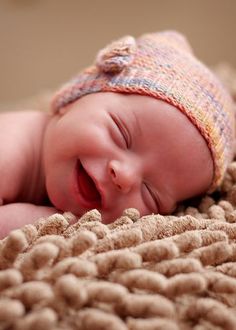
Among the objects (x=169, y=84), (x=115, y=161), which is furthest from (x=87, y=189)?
(x=169, y=84)

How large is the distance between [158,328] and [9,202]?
47 centimetres

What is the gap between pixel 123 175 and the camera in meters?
0.77

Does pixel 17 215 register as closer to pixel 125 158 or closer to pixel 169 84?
pixel 125 158

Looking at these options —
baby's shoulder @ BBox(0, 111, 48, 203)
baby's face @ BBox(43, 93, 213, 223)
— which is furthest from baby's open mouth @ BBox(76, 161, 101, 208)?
baby's shoulder @ BBox(0, 111, 48, 203)

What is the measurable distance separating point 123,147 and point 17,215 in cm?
21

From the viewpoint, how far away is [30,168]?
0.89 metres

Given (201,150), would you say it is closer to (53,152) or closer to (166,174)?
(166,174)

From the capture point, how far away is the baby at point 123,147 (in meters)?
0.79

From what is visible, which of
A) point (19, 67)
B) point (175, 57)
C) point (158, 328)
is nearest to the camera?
point (158, 328)

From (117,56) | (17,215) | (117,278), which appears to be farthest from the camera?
(117,56)

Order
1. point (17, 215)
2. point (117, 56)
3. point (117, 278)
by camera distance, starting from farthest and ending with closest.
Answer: point (117, 56) → point (17, 215) → point (117, 278)

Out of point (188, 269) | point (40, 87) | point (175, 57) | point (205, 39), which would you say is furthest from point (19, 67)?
point (188, 269)

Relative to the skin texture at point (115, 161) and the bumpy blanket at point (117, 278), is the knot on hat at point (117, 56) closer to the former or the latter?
the skin texture at point (115, 161)

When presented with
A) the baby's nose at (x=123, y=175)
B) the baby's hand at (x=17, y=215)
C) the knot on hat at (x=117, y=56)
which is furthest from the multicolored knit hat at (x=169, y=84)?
the baby's hand at (x=17, y=215)
